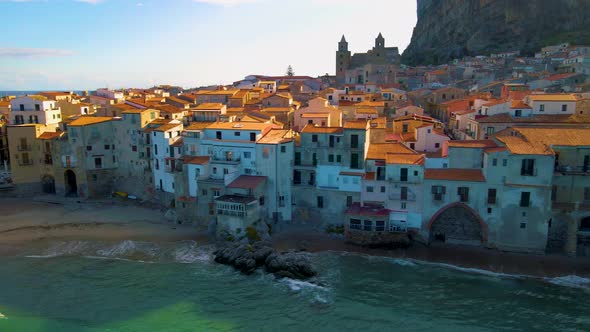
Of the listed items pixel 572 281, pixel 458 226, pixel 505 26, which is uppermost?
pixel 505 26

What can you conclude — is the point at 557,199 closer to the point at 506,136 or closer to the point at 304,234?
the point at 506,136

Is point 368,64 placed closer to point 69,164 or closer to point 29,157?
point 69,164

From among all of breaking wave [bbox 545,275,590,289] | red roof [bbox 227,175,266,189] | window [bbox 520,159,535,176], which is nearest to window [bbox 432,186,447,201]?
window [bbox 520,159,535,176]

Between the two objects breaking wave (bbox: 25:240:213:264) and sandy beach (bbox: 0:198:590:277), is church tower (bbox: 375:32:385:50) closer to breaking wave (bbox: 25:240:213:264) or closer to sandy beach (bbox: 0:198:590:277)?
sandy beach (bbox: 0:198:590:277)

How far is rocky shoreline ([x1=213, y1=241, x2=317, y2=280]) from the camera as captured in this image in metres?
36.2

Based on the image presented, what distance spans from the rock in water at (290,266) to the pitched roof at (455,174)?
44.1ft

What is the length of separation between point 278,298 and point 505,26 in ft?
411

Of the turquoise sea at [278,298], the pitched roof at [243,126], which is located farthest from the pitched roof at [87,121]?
the turquoise sea at [278,298]

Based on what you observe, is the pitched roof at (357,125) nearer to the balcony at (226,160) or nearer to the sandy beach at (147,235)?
the sandy beach at (147,235)

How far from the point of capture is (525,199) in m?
37.5

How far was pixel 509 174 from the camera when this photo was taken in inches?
1479

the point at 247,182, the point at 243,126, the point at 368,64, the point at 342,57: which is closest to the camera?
the point at 247,182

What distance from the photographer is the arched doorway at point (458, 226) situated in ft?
129

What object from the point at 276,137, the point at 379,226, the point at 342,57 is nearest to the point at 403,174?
the point at 379,226
